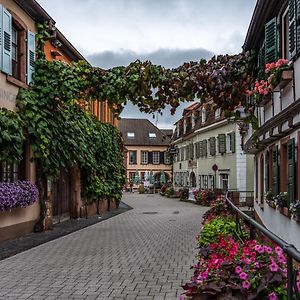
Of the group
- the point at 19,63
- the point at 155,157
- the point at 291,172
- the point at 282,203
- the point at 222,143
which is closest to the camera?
the point at 291,172

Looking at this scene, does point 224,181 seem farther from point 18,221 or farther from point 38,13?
point 18,221

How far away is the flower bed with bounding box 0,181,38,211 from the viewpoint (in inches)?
477

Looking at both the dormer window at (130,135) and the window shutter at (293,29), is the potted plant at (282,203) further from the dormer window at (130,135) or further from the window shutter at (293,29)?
the dormer window at (130,135)

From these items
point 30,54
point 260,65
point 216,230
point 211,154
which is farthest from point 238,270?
point 211,154

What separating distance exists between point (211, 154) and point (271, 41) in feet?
91.6

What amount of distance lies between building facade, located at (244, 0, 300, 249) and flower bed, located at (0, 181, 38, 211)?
5.69 m

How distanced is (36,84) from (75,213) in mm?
7580

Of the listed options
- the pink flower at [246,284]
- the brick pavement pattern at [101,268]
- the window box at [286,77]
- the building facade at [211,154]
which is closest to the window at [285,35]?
the window box at [286,77]

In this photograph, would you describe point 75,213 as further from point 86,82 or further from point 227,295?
point 227,295

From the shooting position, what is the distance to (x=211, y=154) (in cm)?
4019

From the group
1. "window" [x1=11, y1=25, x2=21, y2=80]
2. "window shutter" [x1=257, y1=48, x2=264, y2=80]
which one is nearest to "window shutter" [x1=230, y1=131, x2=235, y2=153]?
"window shutter" [x1=257, y1=48, x2=264, y2=80]

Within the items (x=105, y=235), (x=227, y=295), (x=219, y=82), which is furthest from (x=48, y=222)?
(x=227, y=295)

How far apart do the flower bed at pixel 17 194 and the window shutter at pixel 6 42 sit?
2801 millimetres

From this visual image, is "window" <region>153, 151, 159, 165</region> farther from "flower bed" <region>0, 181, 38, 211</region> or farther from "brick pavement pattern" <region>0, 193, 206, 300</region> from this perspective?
"flower bed" <region>0, 181, 38, 211</region>
